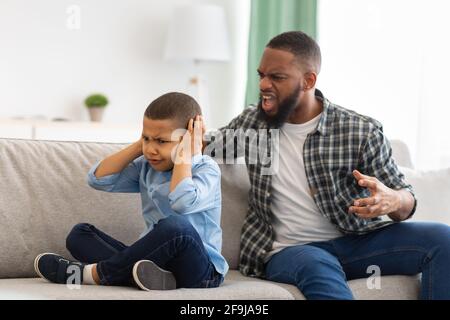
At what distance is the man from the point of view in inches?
84.6

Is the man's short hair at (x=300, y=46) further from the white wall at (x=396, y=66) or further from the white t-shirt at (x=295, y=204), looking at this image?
the white wall at (x=396, y=66)

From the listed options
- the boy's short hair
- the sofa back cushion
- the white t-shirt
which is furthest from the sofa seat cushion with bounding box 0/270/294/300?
the boy's short hair

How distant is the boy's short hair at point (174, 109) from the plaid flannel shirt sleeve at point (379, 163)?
534 millimetres

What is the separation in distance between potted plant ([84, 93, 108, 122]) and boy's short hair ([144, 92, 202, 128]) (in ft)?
8.20

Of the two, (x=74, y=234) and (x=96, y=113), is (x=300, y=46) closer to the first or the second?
(x=74, y=234)

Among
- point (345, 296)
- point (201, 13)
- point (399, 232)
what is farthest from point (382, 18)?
point (345, 296)

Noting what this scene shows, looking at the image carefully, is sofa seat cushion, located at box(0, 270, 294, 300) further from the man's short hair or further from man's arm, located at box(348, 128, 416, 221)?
the man's short hair

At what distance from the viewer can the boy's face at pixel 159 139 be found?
6.51 feet

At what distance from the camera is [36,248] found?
2.14 meters

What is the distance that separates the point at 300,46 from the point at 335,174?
405mm

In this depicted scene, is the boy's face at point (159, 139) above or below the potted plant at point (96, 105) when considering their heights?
above

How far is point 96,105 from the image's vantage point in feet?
14.7

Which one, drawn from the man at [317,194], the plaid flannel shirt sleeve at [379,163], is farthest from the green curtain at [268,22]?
the plaid flannel shirt sleeve at [379,163]

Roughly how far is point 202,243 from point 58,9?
2851mm
